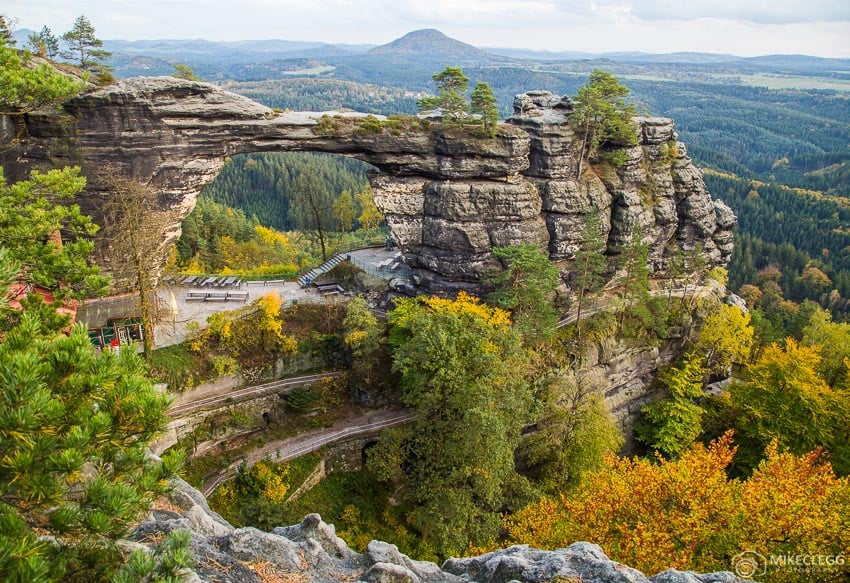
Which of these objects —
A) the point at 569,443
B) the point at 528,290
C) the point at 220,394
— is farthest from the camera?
the point at 528,290

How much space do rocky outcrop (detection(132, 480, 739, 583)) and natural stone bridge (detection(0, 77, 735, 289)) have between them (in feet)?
72.2

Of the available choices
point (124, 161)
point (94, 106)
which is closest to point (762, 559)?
point (124, 161)

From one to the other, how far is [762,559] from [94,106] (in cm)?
3502

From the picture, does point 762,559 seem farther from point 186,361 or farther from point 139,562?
point 186,361

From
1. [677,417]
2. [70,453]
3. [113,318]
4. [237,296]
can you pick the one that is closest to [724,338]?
[677,417]

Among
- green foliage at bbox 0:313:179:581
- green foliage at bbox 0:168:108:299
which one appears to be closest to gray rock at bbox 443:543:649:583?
green foliage at bbox 0:313:179:581

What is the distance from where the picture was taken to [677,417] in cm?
3544

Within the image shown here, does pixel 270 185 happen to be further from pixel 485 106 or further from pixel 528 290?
pixel 528 290

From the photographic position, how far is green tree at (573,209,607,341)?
3409 cm

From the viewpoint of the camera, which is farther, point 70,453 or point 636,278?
point 636,278

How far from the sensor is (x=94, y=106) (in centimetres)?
→ 2819

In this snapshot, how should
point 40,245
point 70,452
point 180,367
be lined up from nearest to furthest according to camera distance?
point 70,452
point 40,245
point 180,367

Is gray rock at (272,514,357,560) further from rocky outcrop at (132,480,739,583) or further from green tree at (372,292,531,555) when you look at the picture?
green tree at (372,292,531,555)

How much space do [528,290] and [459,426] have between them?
419 inches
